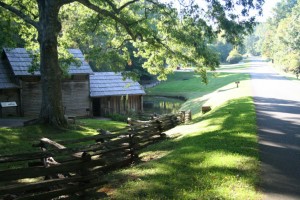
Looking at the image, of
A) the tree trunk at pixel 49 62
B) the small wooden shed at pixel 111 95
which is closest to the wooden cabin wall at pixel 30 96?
the small wooden shed at pixel 111 95

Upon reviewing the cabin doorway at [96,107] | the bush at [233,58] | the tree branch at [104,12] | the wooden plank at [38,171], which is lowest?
the cabin doorway at [96,107]

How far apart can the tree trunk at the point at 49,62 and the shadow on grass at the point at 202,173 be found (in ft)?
27.0

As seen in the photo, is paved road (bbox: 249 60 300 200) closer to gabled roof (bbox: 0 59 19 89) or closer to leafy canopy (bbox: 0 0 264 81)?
leafy canopy (bbox: 0 0 264 81)

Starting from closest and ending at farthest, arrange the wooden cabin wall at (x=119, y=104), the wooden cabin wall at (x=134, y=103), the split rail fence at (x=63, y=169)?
the split rail fence at (x=63, y=169), the wooden cabin wall at (x=119, y=104), the wooden cabin wall at (x=134, y=103)

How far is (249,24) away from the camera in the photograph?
Result: 58.9 ft

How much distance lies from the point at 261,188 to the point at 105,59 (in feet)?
58.7

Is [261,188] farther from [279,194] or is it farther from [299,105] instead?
[299,105]

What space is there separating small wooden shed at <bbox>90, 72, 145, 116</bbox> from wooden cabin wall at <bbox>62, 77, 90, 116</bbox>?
3.51 feet

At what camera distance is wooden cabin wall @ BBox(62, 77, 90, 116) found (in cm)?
3291

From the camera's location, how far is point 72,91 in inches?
1313

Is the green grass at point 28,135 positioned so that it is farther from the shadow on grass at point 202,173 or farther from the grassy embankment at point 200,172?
the shadow on grass at point 202,173

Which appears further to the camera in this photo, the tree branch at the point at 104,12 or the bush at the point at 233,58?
the bush at the point at 233,58

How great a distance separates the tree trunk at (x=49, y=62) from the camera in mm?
18672

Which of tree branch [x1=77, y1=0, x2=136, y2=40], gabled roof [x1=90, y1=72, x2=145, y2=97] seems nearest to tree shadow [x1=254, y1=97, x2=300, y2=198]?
tree branch [x1=77, y1=0, x2=136, y2=40]
